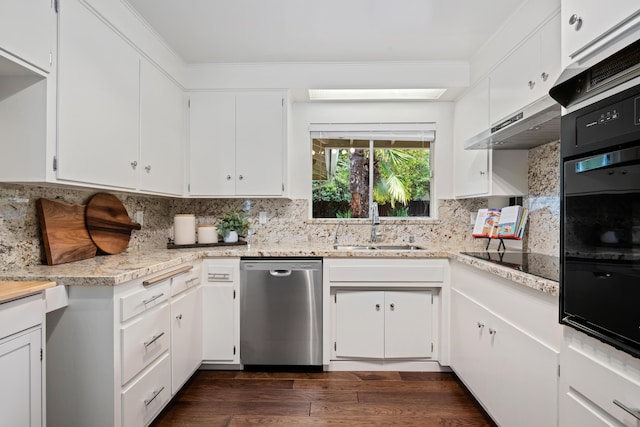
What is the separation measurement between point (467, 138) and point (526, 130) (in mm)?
850

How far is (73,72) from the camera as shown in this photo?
5.25ft

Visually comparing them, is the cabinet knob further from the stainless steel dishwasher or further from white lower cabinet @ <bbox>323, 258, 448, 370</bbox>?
the stainless steel dishwasher

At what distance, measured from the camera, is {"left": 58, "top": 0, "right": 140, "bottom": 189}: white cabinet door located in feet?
5.13

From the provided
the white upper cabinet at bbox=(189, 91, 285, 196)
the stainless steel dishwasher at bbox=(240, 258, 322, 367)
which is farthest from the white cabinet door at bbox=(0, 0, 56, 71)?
the stainless steel dishwasher at bbox=(240, 258, 322, 367)

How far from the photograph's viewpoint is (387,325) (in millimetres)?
2496

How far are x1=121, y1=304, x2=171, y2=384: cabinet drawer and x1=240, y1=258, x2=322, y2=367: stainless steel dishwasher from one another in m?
0.65

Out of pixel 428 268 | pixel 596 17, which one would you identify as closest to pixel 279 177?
pixel 428 268

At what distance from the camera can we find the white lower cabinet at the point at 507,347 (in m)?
1.37

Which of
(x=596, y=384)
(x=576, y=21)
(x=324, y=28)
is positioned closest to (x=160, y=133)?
(x=324, y=28)

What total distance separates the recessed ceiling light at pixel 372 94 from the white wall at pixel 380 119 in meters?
0.09

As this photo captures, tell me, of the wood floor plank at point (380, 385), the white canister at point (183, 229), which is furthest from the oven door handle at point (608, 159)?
the white canister at point (183, 229)

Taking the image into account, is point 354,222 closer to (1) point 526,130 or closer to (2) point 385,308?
(2) point 385,308

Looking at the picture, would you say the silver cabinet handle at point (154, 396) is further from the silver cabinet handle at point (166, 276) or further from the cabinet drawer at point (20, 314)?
the cabinet drawer at point (20, 314)

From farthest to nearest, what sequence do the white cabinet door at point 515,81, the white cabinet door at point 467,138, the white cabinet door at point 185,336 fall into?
1. the white cabinet door at point 467,138
2. the white cabinet door at point 185,336
3. the white cabinet door at point 515,81
